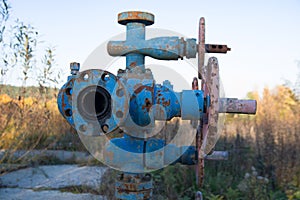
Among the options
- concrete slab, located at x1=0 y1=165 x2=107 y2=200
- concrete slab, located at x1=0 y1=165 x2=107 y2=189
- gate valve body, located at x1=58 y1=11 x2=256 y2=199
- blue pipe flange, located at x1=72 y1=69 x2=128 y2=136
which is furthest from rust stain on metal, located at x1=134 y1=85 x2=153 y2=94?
concrete slab, located at x1=0 y1=165 x2=107 y2=189

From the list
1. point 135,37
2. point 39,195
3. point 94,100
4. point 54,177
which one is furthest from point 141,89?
point 54,177

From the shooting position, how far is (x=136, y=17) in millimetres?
1468

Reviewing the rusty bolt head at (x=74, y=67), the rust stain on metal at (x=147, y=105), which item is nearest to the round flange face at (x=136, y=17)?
the rusty bolt head at (x=74, y=67)

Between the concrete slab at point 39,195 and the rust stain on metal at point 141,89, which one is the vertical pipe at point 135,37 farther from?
the concrete slab at point 39,195

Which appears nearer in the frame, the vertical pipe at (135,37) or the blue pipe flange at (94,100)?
the blue pipe flange at (94,100)

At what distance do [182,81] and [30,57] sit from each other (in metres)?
2.90

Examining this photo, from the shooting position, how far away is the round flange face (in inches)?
57.8

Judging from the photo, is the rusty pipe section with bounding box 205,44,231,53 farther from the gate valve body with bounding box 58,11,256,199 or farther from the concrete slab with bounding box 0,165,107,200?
the concrete slab with bounding box 0,165,107,200

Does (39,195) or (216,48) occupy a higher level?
(216,48)

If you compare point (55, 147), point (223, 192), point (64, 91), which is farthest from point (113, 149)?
point (55, 147)

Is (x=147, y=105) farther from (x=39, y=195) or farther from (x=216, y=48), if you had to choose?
(x=39, y=195)

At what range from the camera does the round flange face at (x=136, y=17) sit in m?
1.47

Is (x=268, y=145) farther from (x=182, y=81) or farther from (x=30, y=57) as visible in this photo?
(x=30, y=57)

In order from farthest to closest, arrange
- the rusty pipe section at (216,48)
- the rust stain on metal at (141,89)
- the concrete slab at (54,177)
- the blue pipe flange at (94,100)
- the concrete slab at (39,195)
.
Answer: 1. the concrete slab at (54,177)
2. the concrete slab at (39,195)
3. the rusty pipe section at (216,48)
4. the rust stain on metal at (141,89)
5. the blue pipe flange at (94,100)
